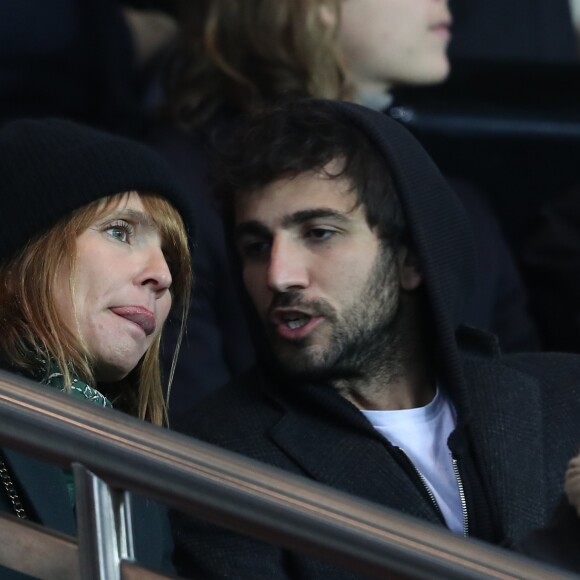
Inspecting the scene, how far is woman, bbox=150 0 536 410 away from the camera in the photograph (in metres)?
3.37

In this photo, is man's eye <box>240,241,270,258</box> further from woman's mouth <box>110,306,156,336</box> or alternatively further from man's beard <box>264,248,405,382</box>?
woman's mouth <box>110,306,156,336</box>

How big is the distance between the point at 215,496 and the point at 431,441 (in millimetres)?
1103

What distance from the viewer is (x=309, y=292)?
2.64 m

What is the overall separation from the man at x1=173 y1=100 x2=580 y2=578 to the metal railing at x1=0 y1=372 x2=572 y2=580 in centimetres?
82

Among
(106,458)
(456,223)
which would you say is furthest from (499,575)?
(456,223)

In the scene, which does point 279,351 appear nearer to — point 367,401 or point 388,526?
point 367,401

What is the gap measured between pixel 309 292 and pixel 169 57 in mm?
1393

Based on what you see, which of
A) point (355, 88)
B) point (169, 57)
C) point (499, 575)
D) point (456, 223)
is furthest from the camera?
point (169, 57)

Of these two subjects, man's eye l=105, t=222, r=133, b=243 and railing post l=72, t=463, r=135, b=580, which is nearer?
railing post l=72, t=463, r=135, b=580

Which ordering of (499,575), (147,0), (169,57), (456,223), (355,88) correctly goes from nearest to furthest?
(499,575) → (456,223) → (355,88) → (169,57) → (147,0)

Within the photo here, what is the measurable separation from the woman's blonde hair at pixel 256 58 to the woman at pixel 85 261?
4.00ft

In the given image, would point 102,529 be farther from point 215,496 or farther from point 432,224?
point 432,224

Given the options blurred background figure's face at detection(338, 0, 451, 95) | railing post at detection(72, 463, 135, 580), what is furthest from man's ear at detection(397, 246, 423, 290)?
railing post at detection(72, 463, 135, 580)

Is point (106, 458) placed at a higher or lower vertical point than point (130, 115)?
higher
